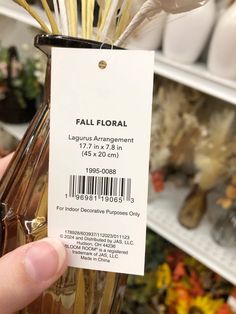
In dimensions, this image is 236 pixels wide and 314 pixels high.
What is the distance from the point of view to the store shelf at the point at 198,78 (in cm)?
99

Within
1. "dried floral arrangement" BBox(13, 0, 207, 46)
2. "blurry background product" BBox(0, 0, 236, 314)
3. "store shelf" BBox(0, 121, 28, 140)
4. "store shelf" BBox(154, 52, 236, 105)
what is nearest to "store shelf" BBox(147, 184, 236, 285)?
"blurry background product" BBox(0, 0, 236, 314)

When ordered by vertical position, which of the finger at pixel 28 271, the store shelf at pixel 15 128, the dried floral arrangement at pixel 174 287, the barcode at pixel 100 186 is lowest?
the dried floral arrangement at pixel 174 287

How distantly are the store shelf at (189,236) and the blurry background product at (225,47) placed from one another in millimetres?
469

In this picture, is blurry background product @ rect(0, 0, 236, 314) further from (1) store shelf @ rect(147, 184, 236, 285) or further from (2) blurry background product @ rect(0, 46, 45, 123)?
(2) blurry background product @ rect(0, 46, 45, 123)

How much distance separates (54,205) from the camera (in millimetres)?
415

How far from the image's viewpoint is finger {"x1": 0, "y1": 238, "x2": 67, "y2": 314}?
1.28ft

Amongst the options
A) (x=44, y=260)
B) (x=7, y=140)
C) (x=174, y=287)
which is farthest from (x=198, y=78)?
(x=7, y=140)

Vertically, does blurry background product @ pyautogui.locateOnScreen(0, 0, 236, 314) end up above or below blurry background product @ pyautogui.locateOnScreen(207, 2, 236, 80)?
below

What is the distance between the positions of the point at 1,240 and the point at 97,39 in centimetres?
26

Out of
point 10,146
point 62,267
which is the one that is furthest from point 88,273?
point 10,146

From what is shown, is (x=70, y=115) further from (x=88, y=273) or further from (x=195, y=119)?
(x=195, y=119)

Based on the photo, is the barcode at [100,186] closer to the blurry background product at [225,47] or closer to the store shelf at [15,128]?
the blurry background product at [225,47]

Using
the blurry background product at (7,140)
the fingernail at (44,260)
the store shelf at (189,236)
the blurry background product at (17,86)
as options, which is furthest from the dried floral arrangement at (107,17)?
the blurry background product at (7,140)

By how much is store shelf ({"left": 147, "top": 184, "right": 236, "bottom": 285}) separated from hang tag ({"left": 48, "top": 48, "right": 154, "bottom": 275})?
73 centimetres
